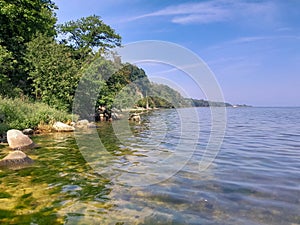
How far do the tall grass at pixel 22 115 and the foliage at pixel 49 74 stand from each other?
4016 mm

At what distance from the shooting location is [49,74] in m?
23.8

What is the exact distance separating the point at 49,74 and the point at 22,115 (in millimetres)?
7769

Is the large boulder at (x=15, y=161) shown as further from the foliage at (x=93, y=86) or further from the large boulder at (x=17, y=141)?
the foliage at (x=93, y=86)

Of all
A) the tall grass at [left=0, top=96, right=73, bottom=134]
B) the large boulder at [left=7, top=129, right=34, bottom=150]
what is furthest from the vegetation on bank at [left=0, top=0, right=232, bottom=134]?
the large boulder at [left=7, top=129, right=34, bottom=150]

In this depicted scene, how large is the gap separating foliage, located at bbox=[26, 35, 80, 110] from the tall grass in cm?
402

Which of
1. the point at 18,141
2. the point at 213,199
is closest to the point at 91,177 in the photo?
the point at 213,199

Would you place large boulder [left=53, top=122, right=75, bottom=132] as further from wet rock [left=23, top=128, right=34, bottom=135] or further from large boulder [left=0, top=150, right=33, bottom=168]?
large boulder [left=0, top=150, right=33, bottom=168]

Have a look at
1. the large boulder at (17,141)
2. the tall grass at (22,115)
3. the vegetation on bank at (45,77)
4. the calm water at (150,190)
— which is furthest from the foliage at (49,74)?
the calm water at (150,190)

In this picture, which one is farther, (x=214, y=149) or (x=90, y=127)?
(x=90, y=127)

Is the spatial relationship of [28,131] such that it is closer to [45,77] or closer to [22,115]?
[22,115]

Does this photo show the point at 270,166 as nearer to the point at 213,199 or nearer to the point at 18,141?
the point at 213,199

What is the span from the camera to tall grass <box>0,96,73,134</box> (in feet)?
51.5

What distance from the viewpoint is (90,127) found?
22.3 metres

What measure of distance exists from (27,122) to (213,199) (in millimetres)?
14525
